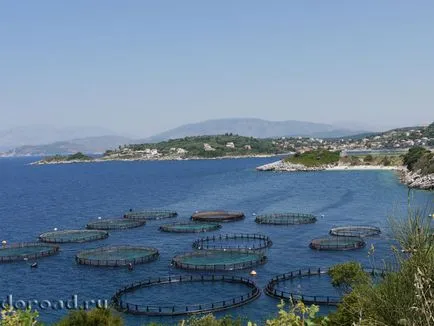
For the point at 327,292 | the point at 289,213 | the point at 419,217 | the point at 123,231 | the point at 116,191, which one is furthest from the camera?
the point at 116,191

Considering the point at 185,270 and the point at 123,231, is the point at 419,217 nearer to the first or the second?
the point at 185,270

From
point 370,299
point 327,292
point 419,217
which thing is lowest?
point 327,292

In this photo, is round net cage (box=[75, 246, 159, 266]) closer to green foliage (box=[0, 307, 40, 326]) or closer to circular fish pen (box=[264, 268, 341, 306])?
circular fish pen (box=[264, 268, 341, 306])

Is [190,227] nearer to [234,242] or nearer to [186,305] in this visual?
[234,242]

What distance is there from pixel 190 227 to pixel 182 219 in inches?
512

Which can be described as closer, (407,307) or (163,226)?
(407,307)

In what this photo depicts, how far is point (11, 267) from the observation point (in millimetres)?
78375

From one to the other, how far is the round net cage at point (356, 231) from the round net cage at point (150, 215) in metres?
43.8

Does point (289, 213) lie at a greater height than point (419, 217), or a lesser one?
lesser

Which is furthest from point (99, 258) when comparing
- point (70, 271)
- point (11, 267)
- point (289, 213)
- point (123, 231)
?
point (289, 213)

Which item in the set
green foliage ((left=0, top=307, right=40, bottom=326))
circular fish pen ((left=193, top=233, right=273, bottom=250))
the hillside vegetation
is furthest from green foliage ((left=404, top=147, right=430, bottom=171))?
green foliage ((left=0, top=307, right=40, bottom=326))

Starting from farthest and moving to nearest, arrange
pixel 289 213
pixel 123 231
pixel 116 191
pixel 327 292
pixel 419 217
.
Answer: pixel 116 191, pixel 289 213, pixel 123 231, pixel 327 292, pixel 419 217

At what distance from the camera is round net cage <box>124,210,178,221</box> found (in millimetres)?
122125

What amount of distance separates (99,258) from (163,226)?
26846 millimetres
